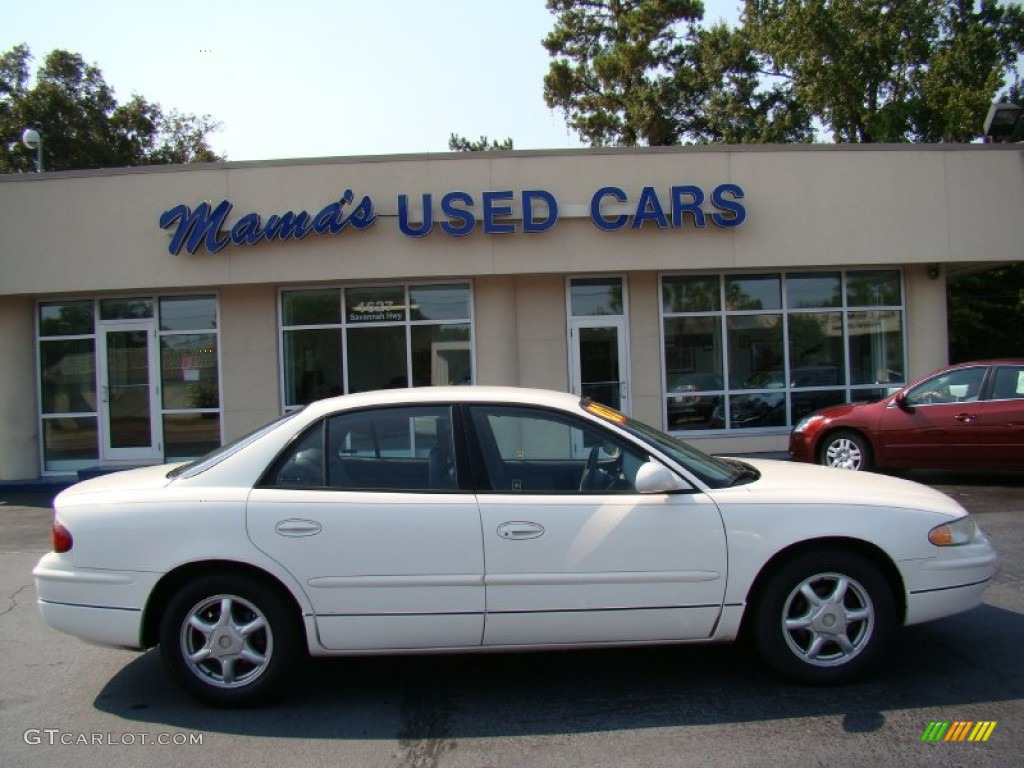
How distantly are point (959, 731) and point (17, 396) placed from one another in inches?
554

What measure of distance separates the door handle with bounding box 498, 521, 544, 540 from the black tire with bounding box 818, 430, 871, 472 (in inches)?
297

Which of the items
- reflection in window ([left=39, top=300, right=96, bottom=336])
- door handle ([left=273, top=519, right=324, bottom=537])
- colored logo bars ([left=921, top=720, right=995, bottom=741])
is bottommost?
colored logo bars ([left=921, top=720, right=995, bottom=741])

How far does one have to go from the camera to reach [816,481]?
445 centimetres

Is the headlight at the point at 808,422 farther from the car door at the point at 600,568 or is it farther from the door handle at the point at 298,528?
the door handle at the point at 298,528

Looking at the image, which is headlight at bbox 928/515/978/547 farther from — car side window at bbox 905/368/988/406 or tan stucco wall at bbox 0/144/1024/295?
tan stucco wall at bbox 0/144/1024/295

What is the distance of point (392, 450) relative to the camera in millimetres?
4418

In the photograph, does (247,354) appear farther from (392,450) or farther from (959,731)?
(959,731)

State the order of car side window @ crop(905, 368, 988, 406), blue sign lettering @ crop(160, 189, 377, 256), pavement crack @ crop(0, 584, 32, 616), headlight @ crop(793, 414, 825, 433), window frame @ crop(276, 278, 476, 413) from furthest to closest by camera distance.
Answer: window frame @ crop(276, 278, 476, 413)
blue sign lettering @ crop(160, 189, 377, 256)
headlight @ crop(793, 414, 825, 433)
car side window @ crop(905, 368, 988, 406)
pavement crack @ crop(0, 584, 32, 616)

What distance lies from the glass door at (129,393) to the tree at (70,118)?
22.1 metres

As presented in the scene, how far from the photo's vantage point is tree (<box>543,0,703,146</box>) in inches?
1163

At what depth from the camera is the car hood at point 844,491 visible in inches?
164

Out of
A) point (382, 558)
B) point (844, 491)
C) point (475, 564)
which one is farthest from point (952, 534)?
point (382, 558)

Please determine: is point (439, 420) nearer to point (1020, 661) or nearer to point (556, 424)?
point (556, 424)

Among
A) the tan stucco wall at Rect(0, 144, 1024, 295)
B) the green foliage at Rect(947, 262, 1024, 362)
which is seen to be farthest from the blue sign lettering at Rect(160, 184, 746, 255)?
the green foliage at Rect(947, 262, 1024, 362)
